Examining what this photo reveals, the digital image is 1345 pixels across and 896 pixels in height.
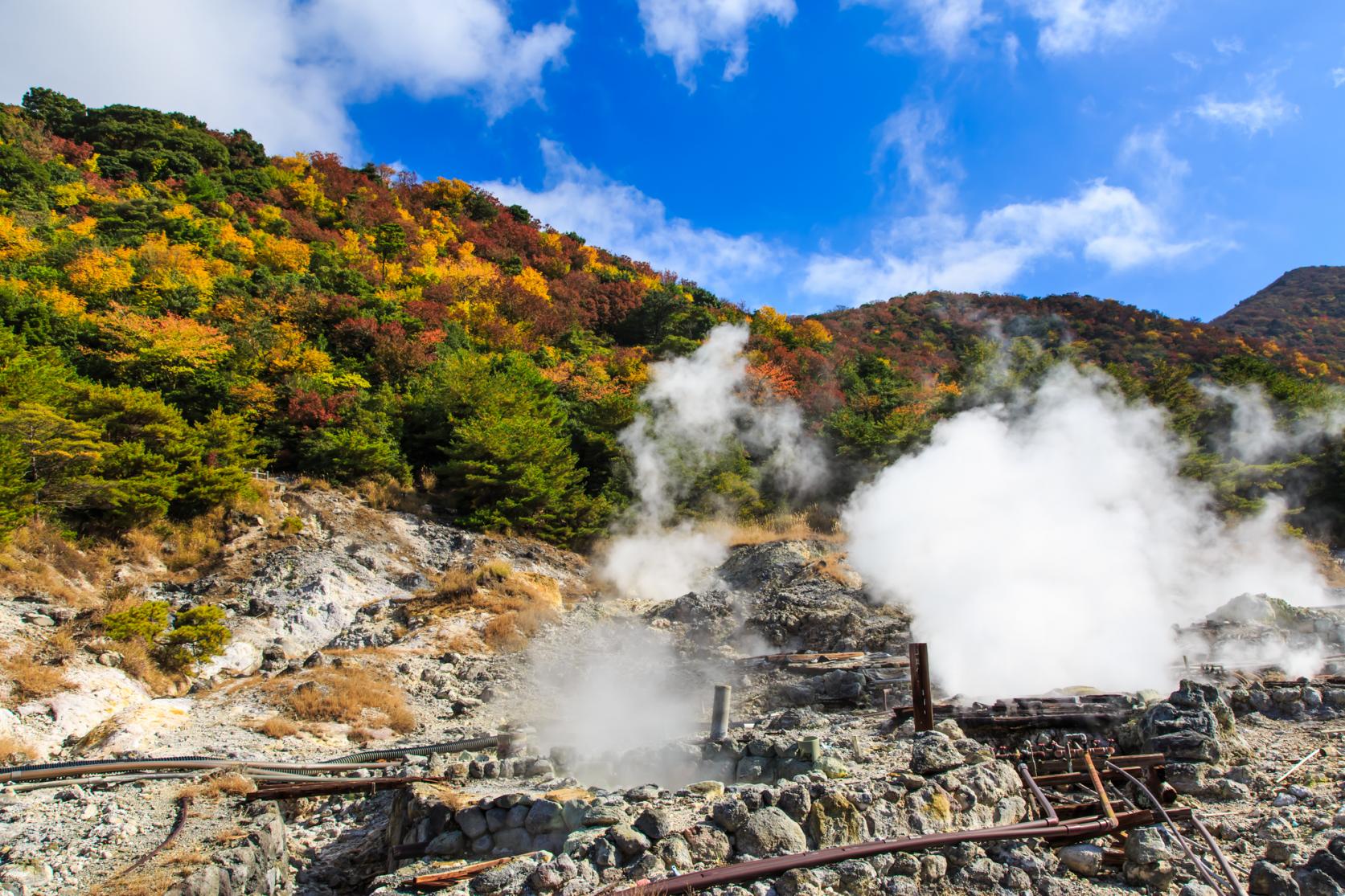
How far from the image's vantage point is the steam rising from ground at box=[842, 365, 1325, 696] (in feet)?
32.7

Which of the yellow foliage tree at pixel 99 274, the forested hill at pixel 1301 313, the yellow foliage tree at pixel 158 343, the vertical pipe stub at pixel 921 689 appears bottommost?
the vertical pipe stub at pixel 921 689

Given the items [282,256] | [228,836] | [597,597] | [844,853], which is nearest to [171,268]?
[282,256]

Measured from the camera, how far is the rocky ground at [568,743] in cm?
445

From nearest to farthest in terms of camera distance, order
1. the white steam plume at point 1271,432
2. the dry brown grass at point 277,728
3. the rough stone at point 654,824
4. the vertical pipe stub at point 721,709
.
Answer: the rough stone at point 654,824, the vertical pipe stub at point 721,709, the dry brown grass at point 277,728, the white steam plume at point 1271,432

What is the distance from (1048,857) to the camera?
4.59 meters

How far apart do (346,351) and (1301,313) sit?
76.5 meters

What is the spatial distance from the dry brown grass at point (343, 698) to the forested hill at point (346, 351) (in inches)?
268

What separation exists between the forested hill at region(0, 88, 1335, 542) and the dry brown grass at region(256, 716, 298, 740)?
7541 millimetres

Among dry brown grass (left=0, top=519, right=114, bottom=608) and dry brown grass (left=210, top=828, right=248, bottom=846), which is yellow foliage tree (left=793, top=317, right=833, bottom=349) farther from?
dry brown grass (left=210, top=828, right=248, bottom=846)

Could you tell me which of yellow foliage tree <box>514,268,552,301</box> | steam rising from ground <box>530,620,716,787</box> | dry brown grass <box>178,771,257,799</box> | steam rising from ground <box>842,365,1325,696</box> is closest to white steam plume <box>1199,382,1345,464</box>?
steam rising from ground <box>842,365,1325,696</box>

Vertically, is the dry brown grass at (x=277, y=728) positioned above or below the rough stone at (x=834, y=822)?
below

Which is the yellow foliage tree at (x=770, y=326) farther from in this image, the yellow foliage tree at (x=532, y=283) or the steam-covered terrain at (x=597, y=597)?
the yellow foliage tree at (x=532, y=283)

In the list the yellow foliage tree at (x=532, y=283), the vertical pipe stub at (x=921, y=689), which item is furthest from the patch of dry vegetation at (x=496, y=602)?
the yellow foliage tree at (x=532, y=283)

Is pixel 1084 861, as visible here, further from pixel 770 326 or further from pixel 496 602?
pixel 770 326
